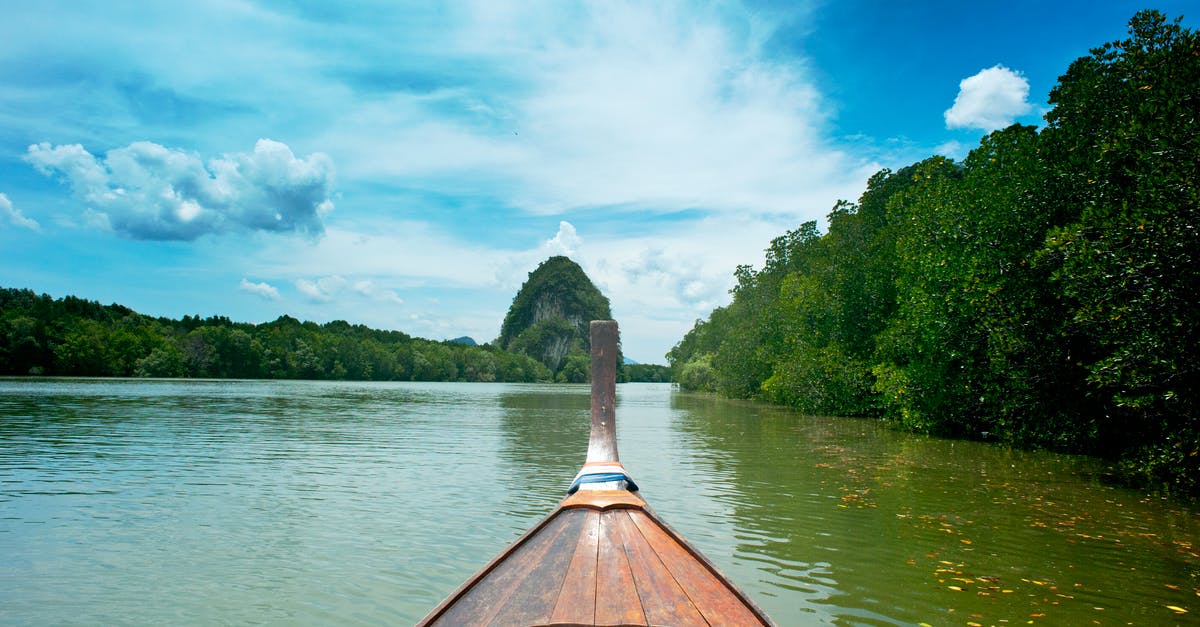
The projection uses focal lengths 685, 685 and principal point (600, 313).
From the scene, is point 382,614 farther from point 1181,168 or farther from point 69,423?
point 69,423

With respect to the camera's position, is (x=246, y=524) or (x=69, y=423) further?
(x=69, y=423)

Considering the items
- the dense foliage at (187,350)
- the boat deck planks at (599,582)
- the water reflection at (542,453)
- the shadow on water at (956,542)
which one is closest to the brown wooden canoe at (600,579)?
the boat deck planks at (599,582)

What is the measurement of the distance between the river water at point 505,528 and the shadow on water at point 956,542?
0.14 ft

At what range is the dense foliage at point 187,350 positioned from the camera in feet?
219

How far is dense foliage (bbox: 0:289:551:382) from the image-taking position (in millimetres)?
66812

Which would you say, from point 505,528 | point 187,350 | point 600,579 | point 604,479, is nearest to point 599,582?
point 600,579

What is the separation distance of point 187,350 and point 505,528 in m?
85.6

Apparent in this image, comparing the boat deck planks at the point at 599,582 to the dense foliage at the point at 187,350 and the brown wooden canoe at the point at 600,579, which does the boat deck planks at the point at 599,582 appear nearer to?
the brown wooden canoe at the point at 600,579

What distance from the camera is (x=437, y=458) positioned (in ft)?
55.5

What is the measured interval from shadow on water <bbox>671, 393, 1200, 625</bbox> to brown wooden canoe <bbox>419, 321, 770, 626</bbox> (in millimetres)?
2701

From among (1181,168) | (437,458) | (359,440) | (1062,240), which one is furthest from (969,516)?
(359,440)

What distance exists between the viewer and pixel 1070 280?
1143 cm

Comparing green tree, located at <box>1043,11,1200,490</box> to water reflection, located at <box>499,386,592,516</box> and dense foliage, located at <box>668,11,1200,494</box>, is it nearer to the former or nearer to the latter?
dense foliage, located at <box>668,11,1200,494</box>

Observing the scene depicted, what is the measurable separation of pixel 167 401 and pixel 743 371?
36551 millimetres
